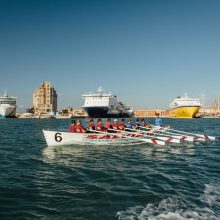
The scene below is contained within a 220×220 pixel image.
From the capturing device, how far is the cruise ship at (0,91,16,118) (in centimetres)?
13938

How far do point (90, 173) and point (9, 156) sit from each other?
25.5 ft

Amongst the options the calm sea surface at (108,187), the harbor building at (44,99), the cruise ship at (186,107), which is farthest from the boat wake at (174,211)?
the harbor building at (44,99)

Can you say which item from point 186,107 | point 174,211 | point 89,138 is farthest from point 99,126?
point 186,107

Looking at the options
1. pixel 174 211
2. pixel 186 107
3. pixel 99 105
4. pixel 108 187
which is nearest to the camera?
pixel 174 211

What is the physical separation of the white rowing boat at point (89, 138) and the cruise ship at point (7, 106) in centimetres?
12760

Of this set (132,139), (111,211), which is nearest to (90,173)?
(111,211)

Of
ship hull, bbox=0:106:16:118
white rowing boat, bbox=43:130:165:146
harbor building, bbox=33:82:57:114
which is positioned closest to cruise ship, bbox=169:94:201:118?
ship hull, bbox=0:106:16:118

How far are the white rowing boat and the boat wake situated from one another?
1265 cm

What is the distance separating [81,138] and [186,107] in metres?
105

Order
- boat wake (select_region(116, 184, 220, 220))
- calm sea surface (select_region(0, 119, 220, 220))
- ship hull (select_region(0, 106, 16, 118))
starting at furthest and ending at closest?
ship hull (select_region(0, 106, 16, 118)) → calm sea surface (select_region(0, 119, 220, 220)) → boat wake (select_region(116, 184, 220, 220))

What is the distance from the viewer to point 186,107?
121 metres

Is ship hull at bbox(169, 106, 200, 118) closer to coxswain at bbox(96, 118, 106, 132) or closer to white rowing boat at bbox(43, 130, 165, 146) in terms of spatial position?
white rowing boat at bbox(43, 130, 165, 146)

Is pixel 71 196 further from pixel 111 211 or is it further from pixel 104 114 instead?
pixel 104 114

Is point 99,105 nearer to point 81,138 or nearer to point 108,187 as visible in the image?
point 81,138
